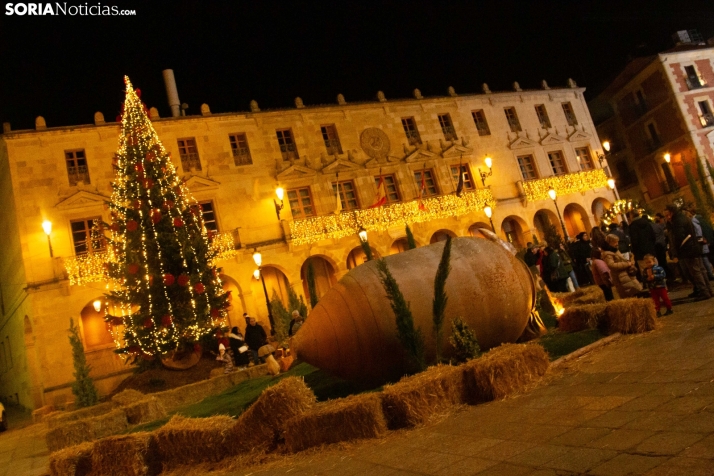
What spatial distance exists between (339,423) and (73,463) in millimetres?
3348

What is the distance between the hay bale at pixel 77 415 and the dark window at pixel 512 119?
2532 cm

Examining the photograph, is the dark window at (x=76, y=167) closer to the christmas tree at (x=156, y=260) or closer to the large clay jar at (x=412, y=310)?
the christmas tree at (x=156, y=260)

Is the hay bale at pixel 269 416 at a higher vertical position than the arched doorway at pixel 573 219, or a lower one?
lower

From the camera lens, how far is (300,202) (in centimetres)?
2316

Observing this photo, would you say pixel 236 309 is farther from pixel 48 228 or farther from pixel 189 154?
pixel 48 228

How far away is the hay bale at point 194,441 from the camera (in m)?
4.98

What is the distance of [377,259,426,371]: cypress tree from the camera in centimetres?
547

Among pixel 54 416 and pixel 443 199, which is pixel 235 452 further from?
pixel 443 199

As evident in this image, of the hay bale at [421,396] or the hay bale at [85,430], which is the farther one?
the hay bale at [85,430]

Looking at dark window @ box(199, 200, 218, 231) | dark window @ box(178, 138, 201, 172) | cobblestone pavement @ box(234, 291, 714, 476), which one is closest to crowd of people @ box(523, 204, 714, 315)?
cobblestone pavement @ box(234, 291, 714, 476)

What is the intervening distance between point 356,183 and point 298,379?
1963 centimetres

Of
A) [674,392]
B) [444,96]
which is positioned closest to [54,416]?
[674,392]

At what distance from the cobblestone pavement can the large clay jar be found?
119cm

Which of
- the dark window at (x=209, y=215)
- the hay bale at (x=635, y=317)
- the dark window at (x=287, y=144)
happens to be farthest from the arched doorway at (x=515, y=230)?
the hay bale at (x=635, y=317)
